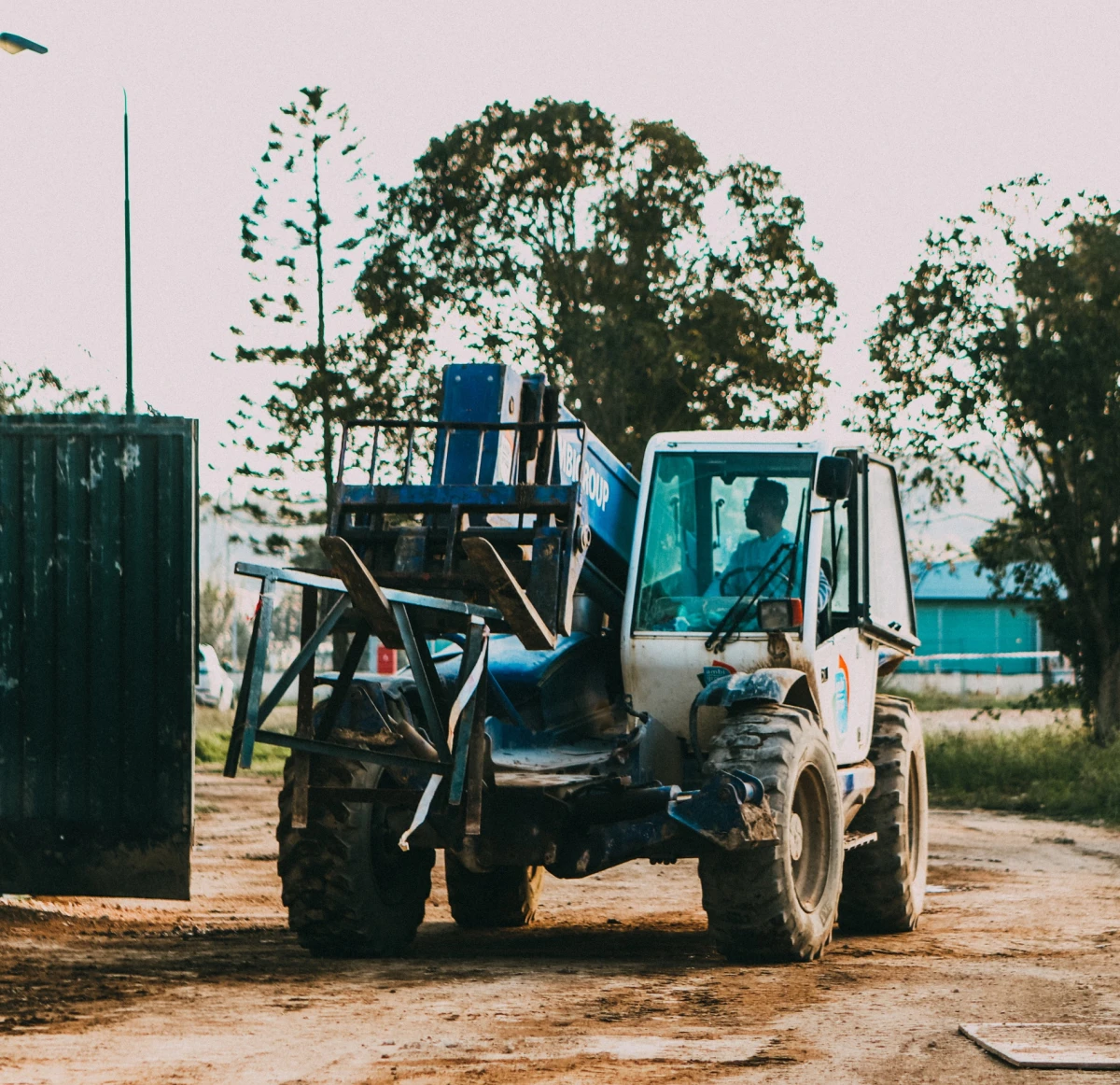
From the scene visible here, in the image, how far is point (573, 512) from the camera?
8.84 meters

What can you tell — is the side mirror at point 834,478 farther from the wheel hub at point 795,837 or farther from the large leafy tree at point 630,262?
the large leafy tree at point 630,262

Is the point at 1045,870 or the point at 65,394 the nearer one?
the point at 1045,870

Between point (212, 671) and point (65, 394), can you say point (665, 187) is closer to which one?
point (65, 394)

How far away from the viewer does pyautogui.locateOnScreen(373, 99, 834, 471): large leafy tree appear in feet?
101

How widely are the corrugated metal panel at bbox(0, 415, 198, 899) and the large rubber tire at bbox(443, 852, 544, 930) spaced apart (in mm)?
1663

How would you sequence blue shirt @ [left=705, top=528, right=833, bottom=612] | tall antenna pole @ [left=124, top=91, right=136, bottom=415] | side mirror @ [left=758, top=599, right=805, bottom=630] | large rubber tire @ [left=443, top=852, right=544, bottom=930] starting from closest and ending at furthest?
1. side mirror @ [left=758, top=599, right=805, bottom=630]
2. blue shirt @ [left=705, top=528, right=833, bottom=612]
3. large rubber tire @ [left=443, top=852, right=544, bottom=930]
4. tall antenna pole @ [left=124, top=91, right=136, bottom=415]

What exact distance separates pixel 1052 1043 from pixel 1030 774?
16146mm

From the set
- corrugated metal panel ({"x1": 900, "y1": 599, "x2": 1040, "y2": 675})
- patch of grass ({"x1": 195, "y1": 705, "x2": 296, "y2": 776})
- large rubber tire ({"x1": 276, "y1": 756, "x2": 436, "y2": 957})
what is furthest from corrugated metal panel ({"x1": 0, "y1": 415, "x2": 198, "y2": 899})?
corrugated metal panel ({"x1": 900, "y1": 599, "x2": 1040, "y2": 675})

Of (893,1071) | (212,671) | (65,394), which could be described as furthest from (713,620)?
(212,671)

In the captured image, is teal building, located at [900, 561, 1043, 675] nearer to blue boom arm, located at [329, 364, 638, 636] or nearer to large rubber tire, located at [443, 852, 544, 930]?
large rubber tire, located at [443, 852, 544, 930]

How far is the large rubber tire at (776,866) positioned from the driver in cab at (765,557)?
855 millimetres

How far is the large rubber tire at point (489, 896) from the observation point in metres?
11.1

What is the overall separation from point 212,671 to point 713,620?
1343 inches

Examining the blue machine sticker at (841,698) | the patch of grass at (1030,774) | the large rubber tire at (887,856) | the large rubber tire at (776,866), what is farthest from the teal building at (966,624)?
the large rubber tire at (776,866)
